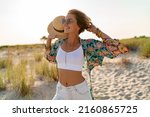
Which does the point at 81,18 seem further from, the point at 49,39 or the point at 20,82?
the point at 20,82

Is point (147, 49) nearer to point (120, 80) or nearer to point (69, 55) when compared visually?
point (120, 80)

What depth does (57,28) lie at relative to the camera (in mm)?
3746

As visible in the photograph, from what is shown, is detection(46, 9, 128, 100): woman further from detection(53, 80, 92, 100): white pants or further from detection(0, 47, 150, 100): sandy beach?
detection(0, 47, 150, 100): sandy beach

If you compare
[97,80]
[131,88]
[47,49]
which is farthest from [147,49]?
[47,49]

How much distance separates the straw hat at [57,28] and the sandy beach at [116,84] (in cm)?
329

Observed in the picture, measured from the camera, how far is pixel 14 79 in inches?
292

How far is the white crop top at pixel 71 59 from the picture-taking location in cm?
356

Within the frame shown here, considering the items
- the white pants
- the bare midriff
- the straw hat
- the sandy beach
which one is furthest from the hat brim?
the sandy beach

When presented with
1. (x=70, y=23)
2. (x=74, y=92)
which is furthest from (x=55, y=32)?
(x=74, y=92)

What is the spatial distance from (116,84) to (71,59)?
14.9 ft

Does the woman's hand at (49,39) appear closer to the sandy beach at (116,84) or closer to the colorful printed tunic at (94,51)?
the colorful printed tunic at (94,51)

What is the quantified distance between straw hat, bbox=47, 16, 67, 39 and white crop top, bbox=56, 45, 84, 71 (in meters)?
0.19

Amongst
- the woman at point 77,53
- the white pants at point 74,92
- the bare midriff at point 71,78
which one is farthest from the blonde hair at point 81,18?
the white pants at point 74,92

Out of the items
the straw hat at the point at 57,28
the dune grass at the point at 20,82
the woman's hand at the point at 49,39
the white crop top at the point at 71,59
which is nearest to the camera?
the white crop top at the point at 71,59
